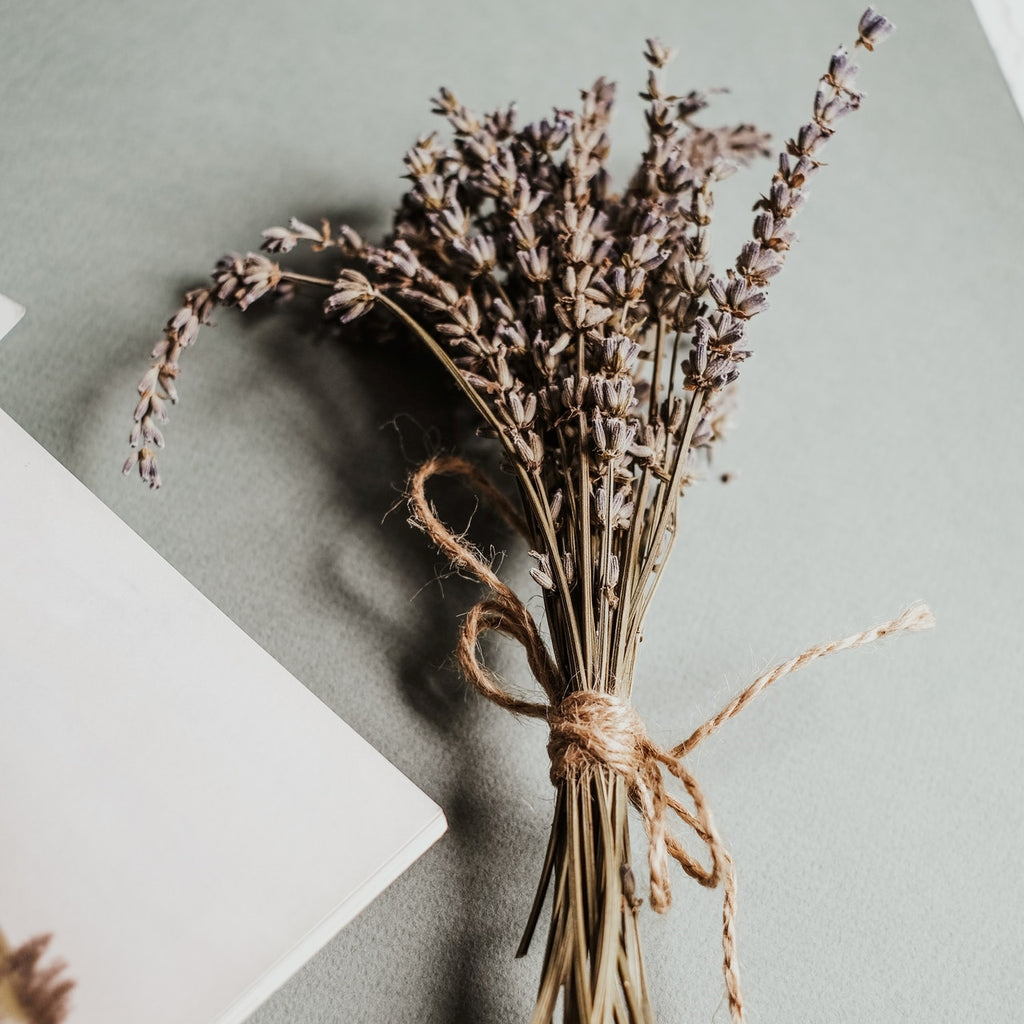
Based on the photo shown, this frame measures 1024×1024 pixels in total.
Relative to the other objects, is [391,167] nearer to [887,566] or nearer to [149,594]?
[149,594]

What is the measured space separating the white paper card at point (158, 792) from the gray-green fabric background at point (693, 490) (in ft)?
0.15

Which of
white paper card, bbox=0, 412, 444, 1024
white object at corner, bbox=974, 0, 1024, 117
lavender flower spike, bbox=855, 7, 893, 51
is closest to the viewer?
white paper card, bbox=0, 412, 444, 1024

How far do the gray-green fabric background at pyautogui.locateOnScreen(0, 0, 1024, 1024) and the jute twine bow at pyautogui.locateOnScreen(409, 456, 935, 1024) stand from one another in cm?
10

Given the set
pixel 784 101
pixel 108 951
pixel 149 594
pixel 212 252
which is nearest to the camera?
pixel 108 951

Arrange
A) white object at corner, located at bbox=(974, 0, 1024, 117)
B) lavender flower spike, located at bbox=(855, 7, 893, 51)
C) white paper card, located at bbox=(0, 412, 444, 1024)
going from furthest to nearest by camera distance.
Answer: white object at corner, located at bbox=(974, 0, 1024, 117) < lavender flower spike, located at bbox=(855, 7, 893, 51) < white paper card, located at bbox=(0, 412, 444, 1024)

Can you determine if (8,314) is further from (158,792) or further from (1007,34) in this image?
(1007,34)

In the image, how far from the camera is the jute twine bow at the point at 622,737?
0.63 metres

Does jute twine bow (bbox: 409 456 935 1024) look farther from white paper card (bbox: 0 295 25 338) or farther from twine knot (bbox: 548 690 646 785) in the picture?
white paper card (bbox: 0 295 25 338)

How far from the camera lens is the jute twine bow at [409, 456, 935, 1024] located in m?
0.63

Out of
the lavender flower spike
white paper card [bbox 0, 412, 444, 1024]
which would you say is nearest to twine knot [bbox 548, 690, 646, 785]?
white paper card [bbox 0, 412, 444, 1024]

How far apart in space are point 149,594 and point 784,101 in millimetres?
886

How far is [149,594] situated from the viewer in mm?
685

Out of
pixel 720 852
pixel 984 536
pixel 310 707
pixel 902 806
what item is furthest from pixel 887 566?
pixel 310 707

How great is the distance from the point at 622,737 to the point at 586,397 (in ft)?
0.82
